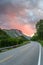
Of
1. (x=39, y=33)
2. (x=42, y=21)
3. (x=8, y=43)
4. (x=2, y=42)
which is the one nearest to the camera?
(x=2, y=42)

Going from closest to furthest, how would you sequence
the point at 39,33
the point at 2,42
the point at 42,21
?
the point at 2,42
the point at 39,33
the point at 42,21

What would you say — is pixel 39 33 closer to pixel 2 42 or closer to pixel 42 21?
pixel 42 21

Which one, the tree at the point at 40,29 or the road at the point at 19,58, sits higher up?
the tree at the point at 40,29

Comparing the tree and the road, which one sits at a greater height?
the tree

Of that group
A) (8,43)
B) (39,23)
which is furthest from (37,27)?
(8,43)

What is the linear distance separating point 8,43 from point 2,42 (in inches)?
208

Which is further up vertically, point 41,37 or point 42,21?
point 42,21

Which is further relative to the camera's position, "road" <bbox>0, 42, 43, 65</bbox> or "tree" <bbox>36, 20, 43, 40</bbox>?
"tree" <bbox>36, 20, 43, 40</bbox>

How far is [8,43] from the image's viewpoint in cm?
6353

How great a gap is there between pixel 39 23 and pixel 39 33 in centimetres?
1627

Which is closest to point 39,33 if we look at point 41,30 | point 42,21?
point 41,30

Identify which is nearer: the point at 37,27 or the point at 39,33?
the point at 39,33

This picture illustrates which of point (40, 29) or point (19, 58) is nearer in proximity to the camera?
point (19, 58)

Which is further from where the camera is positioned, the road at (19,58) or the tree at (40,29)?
the tree at (40,29)
